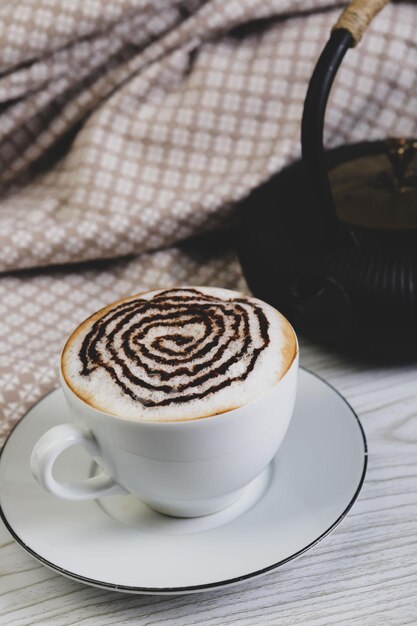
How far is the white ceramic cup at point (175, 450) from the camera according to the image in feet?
1.36

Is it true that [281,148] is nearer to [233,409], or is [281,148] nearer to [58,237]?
[58,237]

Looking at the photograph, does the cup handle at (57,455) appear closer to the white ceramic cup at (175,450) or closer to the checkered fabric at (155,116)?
the white ceramic cup at (175,450)

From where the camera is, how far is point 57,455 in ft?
1.45

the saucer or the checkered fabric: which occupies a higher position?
the checkered fabric

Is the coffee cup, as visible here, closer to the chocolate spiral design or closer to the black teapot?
the chocolate spiral design

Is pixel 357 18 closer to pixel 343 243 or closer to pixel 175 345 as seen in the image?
pixel 343 243

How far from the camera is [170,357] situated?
1.49 feet

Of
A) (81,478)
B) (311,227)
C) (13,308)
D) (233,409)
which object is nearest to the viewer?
(233,409)

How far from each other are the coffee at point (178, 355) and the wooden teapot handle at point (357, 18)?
0.24m

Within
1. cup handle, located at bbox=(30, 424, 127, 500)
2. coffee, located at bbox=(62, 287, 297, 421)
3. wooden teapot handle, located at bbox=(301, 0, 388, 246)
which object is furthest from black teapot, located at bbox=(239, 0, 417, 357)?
cup handle, located at bbox=(30, 424, 127, 500)

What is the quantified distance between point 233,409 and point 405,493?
0.58 ft

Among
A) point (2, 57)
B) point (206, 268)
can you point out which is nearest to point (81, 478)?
point (206, 268)

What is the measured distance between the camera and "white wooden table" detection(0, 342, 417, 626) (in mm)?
437

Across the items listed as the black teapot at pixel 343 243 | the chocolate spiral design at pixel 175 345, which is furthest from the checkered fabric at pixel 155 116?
the chocolate spiral design at pixel 175 345
